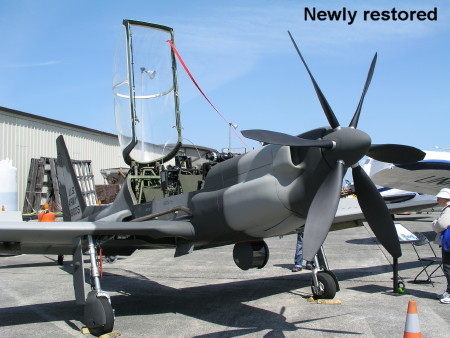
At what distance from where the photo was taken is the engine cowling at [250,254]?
22.8 ft

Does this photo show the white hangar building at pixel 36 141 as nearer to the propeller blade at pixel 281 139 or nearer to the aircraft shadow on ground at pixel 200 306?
the aircraft shadow on ground at pixel 200 306

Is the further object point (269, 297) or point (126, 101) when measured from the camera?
point (126, 101)

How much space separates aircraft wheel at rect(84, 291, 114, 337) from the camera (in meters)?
5.87

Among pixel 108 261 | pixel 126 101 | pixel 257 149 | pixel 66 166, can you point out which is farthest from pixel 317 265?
Answer: pixel 108 261

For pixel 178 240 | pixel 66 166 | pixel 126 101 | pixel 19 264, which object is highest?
pixel 126 101

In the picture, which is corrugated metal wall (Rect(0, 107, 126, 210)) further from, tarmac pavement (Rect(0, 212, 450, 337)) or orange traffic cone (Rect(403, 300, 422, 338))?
orange traffic cone (Rect(403, 300, 422, 338))

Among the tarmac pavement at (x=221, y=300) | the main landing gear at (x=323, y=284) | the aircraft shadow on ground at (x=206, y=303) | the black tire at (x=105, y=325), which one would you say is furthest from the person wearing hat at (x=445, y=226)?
the black tire at (x=105, y=325)

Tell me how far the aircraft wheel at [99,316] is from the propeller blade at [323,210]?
9.15 feet

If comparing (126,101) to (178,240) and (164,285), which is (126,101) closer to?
(178,240)

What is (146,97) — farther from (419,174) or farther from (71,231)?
(419,174)

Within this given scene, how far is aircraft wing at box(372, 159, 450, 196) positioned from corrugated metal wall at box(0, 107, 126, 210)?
19256mm

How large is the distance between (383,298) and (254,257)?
8.01 feet

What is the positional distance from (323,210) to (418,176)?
1066 centimetres

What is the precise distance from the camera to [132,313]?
7.11 m
